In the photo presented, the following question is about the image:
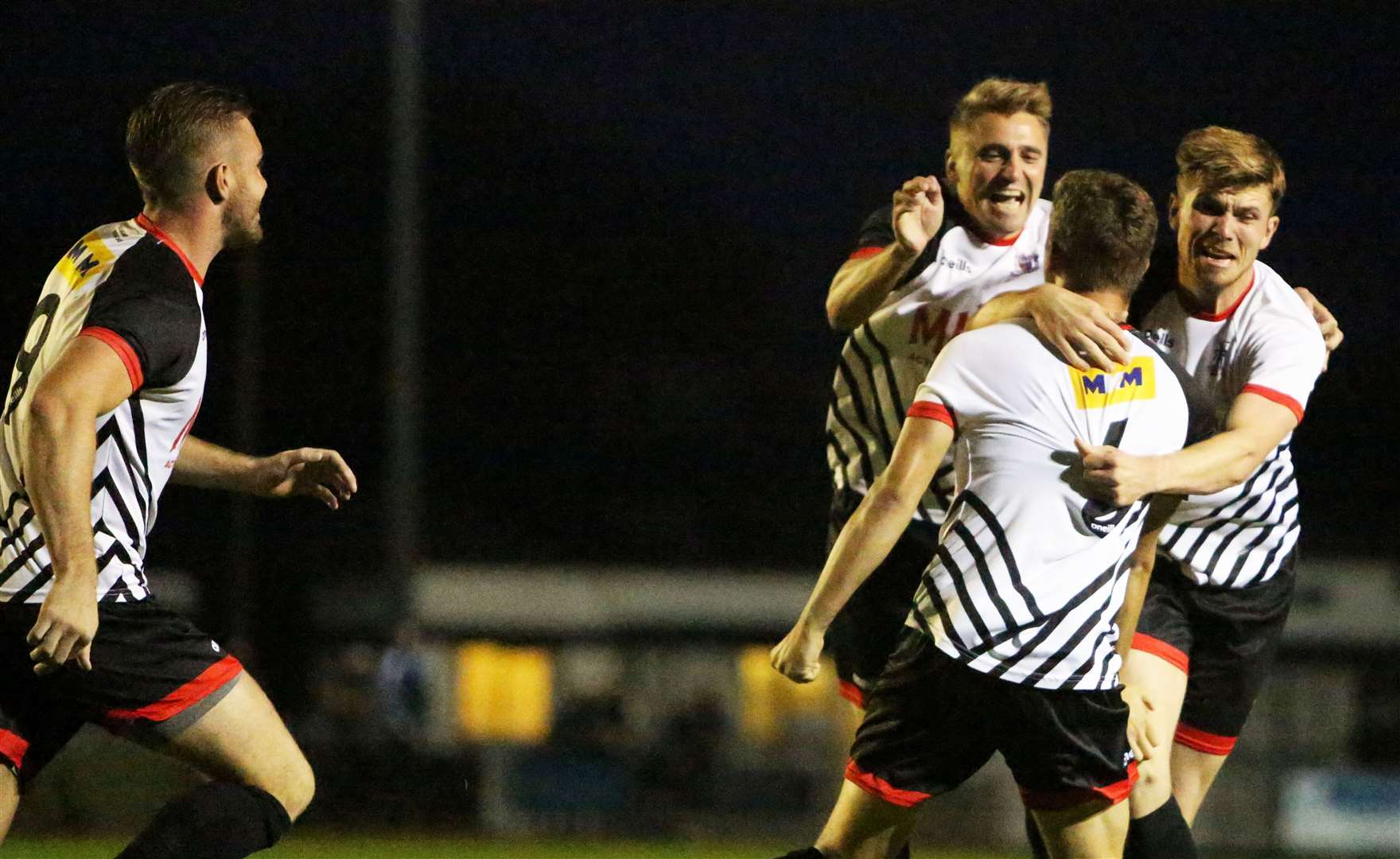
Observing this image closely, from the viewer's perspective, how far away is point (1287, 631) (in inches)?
886

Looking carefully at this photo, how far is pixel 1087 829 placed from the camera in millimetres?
4297

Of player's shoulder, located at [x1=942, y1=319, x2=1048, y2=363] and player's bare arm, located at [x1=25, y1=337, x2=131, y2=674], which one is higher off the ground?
player's shoulder, located at [x1=942, y1=319, x2=1048, y2=363]

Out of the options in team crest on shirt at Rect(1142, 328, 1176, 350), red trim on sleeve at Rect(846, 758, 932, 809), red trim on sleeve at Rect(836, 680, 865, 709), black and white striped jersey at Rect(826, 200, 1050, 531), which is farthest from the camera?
red trim on sleeve at Rect(836, 680, 865, 709)

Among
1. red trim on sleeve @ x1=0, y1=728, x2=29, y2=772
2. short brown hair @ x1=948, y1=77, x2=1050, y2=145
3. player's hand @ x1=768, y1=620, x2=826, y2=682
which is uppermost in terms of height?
short brown hair @ x1=948, y1=77, x2=1050, y2=145

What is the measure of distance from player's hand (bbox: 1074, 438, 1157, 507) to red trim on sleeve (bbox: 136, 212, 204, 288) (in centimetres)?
221

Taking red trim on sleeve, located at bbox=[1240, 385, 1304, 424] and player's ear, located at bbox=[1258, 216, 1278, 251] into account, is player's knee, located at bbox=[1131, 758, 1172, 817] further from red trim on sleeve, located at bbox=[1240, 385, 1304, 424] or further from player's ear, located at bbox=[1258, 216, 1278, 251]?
player's ear, located at bbox=[1258, 216, 1278, 251]

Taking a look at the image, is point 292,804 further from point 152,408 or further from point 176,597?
point 176,597

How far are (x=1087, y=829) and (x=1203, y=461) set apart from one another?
3.15ft

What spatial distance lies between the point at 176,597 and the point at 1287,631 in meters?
14.4

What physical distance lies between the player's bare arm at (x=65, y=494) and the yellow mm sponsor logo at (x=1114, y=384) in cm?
225

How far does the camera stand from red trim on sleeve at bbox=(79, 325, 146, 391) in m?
4.06

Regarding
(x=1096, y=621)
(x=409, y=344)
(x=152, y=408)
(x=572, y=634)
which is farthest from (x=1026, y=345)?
(x=572, y=634)

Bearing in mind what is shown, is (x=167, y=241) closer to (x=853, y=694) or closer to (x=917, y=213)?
(x=917, y=213)

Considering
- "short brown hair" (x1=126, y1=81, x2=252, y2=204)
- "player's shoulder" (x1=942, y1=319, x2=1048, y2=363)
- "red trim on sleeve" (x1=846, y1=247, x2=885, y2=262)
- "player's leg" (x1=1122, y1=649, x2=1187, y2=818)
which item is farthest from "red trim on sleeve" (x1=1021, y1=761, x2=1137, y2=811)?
"short brown hair" (x1=126, y1=81, x2=252, y2=204)
